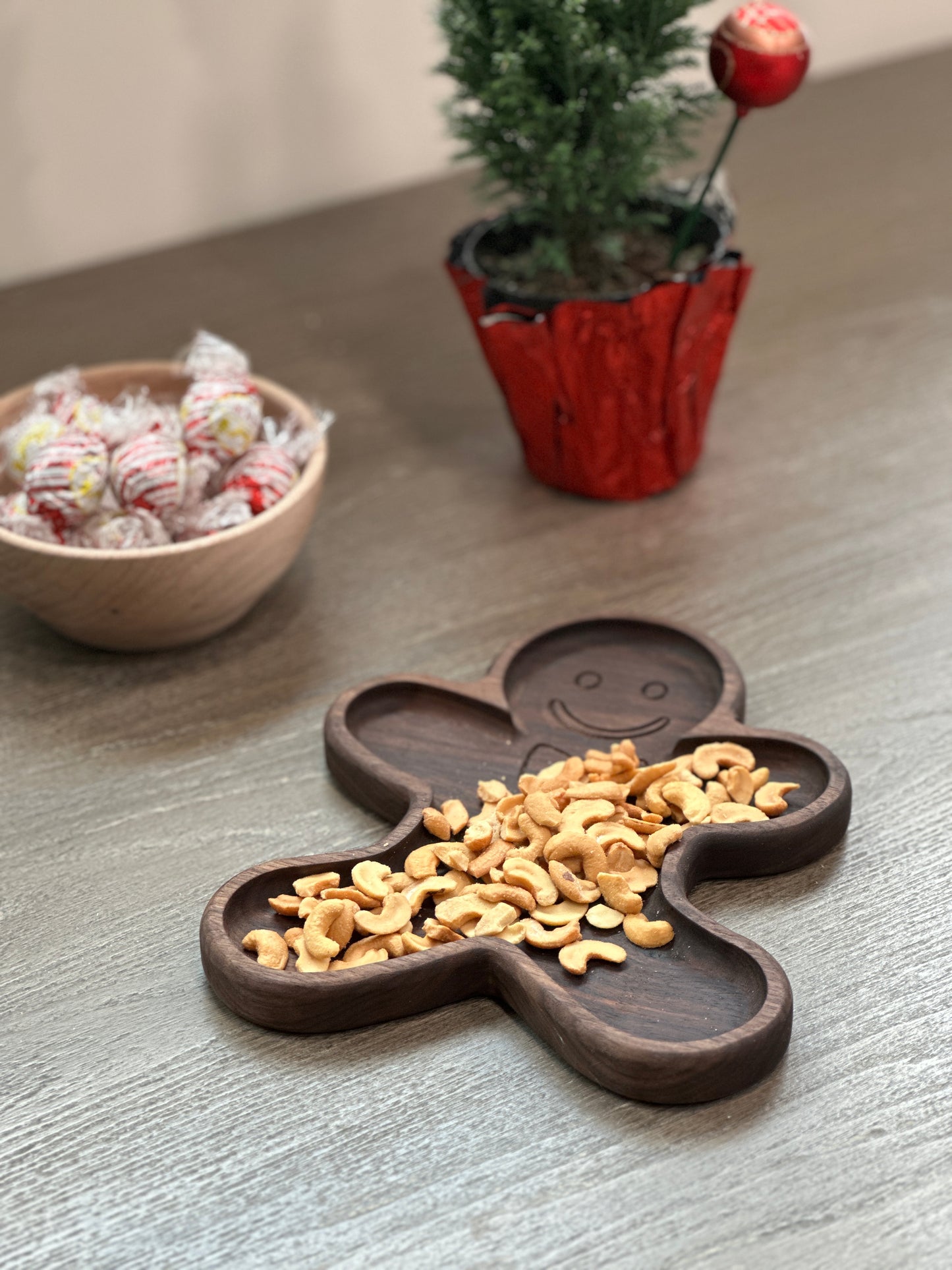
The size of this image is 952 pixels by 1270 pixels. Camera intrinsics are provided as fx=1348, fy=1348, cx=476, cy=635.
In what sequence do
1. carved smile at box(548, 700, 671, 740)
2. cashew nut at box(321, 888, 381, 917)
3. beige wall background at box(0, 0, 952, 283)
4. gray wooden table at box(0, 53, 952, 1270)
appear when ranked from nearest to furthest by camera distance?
1. gray wooden table at box(0, 53, 952, 1270)
2. cashew nut at box(321, 888, 381, 917)
3. carved smile at box(548, 700, 671, 740)
4. beige wall background at box(0, 0, 952, 283)

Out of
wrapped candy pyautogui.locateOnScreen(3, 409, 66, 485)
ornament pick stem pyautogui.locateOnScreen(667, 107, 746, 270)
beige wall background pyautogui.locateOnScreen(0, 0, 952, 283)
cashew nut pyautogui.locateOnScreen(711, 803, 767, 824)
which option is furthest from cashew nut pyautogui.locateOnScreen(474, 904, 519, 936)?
beige wall background pyautogui.locateOnScreen(0, 0, 952, 283)

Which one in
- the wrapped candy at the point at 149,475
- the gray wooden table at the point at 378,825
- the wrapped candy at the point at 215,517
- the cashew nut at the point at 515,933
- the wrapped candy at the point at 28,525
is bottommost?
the gray wooden table at the point at 378,825

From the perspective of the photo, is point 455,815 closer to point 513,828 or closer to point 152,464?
point 513,828

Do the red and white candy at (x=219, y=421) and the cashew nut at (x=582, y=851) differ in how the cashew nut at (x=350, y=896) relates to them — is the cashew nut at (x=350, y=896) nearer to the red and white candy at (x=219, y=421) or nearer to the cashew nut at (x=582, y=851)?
the cashew nut at (x=582, y=851)

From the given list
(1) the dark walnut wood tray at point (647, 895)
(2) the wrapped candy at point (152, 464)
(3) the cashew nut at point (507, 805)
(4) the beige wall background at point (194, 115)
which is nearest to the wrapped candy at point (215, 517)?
(2) the wrapped candy at point (152, 464)

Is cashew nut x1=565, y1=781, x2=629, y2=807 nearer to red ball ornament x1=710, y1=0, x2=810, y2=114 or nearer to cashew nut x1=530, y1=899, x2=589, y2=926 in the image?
cashew nut x1=530, y1=899, x2=589, y2=926

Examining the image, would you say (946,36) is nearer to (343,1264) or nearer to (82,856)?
(82,856)
